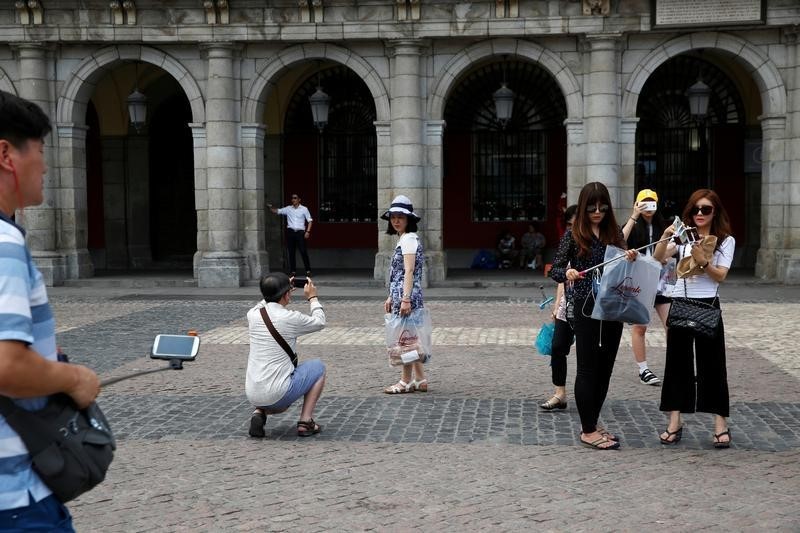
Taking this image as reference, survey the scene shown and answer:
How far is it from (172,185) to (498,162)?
8.04 meters

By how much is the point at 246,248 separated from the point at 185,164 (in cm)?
558

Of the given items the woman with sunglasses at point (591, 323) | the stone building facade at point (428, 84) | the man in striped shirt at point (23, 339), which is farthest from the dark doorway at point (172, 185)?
the man in striped shirt at point (23, 339)

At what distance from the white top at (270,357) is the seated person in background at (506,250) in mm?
15211

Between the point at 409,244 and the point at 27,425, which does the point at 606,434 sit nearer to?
the point at 409,244

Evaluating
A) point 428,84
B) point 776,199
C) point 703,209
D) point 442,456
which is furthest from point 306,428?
point 776,199

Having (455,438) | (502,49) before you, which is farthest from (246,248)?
(455,438)

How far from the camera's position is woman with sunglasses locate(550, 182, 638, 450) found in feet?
19.6

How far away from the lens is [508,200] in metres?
21.8

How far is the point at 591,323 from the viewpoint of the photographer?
6016 millimetres


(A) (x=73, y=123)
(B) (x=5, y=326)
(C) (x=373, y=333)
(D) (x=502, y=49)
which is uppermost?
(D) (x=502, y=49)

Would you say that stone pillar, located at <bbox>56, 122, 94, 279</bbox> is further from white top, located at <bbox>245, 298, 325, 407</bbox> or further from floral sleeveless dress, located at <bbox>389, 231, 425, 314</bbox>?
white top, located at <bbox>245, 298, 325, 407</bbox>

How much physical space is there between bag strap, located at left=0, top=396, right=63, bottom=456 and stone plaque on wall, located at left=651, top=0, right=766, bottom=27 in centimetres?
1625

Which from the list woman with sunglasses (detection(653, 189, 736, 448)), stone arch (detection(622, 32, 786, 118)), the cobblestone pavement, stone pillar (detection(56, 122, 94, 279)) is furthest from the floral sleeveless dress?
stone pillar (detection(56, 122, 94, 279))

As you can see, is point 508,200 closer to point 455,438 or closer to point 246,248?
point 246,248
